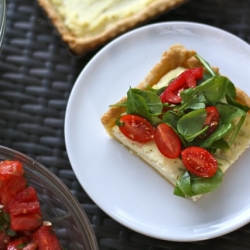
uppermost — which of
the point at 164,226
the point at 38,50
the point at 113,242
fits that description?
the point at 38,50

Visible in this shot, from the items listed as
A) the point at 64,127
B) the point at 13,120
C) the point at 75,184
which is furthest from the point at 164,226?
the point at 13,120

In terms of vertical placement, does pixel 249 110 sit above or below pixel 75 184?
above

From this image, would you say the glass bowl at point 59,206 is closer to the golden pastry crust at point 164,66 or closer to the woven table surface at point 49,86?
the woven table surface at point 49,86

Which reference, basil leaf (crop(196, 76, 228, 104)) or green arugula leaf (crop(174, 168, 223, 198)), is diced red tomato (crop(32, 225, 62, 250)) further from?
basil leaf (crop(196, 76, 228, 104))

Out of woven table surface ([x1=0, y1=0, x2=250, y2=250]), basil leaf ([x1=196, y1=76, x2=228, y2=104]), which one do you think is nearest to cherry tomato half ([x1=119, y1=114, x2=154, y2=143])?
basil leaf ([x1=196, y1=76, x2=228, y2=104])

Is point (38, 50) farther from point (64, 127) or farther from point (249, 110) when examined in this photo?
point (249, 110)

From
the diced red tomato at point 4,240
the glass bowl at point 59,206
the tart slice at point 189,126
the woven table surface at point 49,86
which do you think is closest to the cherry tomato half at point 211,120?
the tart slice at point 189,126
